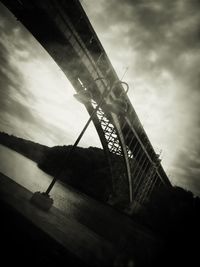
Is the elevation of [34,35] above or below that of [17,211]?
above

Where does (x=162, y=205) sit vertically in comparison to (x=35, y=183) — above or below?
above

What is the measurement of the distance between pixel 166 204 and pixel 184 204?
4.26 metres

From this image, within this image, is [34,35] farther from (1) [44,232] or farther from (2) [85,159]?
(2) [85,159]

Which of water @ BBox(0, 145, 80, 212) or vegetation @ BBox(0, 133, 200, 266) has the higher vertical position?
vegetation @ BBox(0, 133, 200, 266)

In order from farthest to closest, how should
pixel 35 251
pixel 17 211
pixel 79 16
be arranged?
pixel 79 16
pixel 17 211
pixel 35 251

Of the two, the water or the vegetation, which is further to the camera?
the water

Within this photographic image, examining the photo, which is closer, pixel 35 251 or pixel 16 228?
pixel 35 251

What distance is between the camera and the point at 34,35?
42.9 ft

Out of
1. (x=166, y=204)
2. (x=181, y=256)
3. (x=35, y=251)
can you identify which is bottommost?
(x=35, y=251)

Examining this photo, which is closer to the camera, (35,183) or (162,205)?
(35,183)

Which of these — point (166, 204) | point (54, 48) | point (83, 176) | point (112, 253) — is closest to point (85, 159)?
point (83, 176)

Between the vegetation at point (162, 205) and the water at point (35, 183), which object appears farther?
the water at point (35, 183)

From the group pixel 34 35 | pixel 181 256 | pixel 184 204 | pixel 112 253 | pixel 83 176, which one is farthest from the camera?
pixel 83 176

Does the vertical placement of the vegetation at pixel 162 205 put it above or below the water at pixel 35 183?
above
